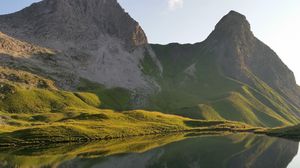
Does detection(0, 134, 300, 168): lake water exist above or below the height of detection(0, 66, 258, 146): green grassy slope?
below

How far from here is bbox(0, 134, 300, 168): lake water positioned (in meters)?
81.9

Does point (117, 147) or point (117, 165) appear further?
point (117, 147)

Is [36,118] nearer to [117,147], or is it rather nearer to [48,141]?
[48,141]

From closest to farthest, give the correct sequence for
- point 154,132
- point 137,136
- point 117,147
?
point 117,147
point 137,136
point 154,132

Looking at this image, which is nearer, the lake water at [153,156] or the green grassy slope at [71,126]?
the lake water at [153,156]

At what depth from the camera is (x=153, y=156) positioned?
94.2m

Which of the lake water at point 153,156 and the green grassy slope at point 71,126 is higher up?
the green grassy slope at point 71,126

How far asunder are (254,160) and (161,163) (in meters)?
23.1

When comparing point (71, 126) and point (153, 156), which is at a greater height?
point (71, 126)

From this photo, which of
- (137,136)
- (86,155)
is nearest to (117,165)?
(86,155)

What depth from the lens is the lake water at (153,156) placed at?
81875 millimetres

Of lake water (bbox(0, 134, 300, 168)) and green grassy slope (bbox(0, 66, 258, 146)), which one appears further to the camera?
green grassy slope (bbox(0, 66, 258, 146))

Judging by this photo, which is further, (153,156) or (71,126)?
(71,126)

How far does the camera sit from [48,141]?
126 metres
